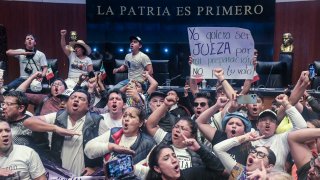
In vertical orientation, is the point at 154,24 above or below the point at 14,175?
above

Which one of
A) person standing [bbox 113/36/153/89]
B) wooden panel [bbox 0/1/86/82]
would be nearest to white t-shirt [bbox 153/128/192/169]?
person standing [bbox 113/36/153/89]

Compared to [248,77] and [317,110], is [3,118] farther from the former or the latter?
[317,110]

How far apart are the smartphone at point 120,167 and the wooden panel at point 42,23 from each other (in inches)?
389

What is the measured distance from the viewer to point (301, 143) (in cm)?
405

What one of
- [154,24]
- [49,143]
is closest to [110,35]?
[154,24]

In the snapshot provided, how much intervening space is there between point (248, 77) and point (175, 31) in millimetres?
8255

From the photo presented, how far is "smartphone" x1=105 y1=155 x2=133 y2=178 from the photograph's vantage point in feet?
12.2

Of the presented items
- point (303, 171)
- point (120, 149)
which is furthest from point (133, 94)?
point (303, 171)

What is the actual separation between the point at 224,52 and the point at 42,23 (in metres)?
8.81

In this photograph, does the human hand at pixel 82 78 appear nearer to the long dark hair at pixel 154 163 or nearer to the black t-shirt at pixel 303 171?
the long dark hair at pixel 154 163

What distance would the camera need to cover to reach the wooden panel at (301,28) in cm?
1224

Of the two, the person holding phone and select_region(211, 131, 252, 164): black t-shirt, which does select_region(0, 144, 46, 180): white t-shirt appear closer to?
select_region(211, 131, 252, 164): black t-shirt

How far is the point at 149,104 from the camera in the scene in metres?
5.72

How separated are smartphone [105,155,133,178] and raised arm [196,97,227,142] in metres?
1.05
